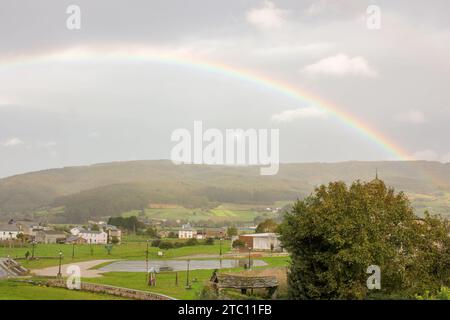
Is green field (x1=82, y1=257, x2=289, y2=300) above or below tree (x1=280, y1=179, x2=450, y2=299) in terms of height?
below

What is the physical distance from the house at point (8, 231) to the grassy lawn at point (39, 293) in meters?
105

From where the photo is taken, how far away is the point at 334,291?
151 ft

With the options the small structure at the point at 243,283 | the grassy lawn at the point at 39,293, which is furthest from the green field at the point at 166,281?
the grassy lawn at the point at 39,293

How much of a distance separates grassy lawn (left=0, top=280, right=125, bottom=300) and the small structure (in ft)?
34.9

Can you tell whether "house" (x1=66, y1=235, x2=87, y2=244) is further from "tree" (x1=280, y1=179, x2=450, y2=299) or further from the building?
"tree" (x1=280, y1=179, x2=450, y2=299)

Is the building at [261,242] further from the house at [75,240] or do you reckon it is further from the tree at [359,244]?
the tree at [359,244]

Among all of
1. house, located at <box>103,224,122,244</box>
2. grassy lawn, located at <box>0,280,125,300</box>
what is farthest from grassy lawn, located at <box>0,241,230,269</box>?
grassy lawn, located at <box>0,280,125,300</box>

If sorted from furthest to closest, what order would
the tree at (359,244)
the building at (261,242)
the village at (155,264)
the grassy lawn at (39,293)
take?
the building at (261,242), the village at (155,264), the grassy lawn at (39,293), the tree at (359,244)

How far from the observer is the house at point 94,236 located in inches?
6348

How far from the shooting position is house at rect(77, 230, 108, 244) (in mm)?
161250

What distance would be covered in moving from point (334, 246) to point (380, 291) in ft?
17.2

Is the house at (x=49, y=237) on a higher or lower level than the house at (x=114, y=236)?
higher
